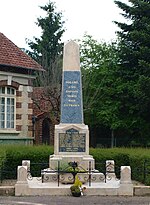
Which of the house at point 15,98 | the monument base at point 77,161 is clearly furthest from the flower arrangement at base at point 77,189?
the house at point 15,98

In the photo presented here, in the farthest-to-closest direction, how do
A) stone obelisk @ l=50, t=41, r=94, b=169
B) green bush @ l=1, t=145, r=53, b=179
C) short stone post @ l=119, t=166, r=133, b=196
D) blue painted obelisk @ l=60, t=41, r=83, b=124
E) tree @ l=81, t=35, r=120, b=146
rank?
tree @ l=81, t=35, r=120, b=146, green bush @ l=1, t=145, r=53, b=179, blue painted obelisk @ l=60, t=41, r=83, b=124, stone obelisk @ l=50, t=41, r=94, b=169, short stone post @ l=119, t=166, r=133, b=196

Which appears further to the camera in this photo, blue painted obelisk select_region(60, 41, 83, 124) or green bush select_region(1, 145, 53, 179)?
green bush select_region(1, 145, 53, 179)

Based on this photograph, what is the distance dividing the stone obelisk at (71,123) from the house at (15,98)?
8327mm

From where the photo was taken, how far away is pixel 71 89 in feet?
56.1

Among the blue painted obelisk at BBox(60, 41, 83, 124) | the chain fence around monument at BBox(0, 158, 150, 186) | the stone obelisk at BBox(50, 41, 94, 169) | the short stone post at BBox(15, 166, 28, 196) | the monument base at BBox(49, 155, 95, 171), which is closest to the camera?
the short stone post at BBox(15, 166, 28, 196)

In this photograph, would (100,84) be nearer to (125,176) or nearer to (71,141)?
(71,141)

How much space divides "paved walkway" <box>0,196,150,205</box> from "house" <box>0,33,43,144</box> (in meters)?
11.6

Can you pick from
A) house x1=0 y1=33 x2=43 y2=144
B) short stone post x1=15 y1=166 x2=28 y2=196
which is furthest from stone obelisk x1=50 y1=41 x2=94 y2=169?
house x1=0 y1=33 x2=43 y2=144

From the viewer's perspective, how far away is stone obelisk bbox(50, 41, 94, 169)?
54.0 feet

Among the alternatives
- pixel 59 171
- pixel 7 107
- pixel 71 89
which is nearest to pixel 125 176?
pixel 59 171

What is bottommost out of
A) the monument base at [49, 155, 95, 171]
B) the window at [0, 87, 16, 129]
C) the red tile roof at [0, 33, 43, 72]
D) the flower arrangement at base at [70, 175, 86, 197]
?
the flower arrangement at base at [70, 175, 86, 197]

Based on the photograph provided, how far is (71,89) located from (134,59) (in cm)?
1306

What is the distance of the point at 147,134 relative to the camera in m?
30.4

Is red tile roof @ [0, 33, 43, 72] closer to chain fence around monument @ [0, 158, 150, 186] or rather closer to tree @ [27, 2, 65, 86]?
chain fence around monument @ [0, 158, 150, 186]
